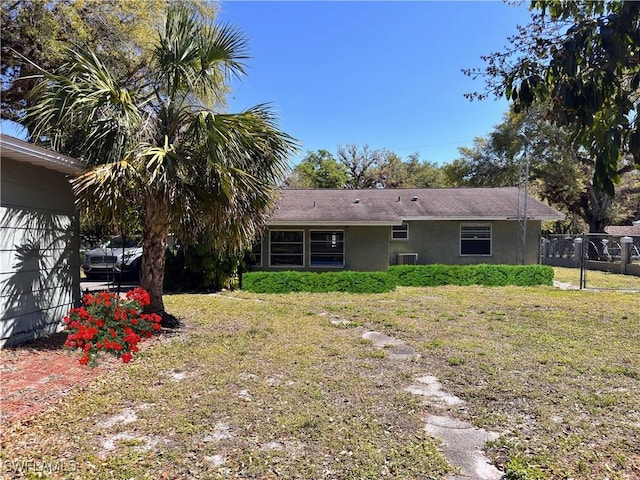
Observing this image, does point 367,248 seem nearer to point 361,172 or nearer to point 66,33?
point 66,33

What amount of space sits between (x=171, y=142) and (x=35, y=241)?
2.75m

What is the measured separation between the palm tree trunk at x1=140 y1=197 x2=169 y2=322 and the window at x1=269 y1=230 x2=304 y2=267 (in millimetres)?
7074

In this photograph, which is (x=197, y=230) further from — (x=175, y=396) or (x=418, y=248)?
(x=418, y=248)

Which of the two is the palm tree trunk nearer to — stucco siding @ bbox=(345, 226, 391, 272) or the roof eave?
the roof eave

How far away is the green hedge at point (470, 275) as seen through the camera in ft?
46.8

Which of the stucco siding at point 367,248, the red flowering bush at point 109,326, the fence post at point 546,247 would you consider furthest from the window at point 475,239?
the red flowering bush at point 109,326

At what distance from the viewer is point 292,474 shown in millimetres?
2932

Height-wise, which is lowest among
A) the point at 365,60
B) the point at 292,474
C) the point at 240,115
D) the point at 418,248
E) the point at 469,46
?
the point at 292,474

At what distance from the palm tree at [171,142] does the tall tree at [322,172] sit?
30824mm

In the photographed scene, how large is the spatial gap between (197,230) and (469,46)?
559 centimetres

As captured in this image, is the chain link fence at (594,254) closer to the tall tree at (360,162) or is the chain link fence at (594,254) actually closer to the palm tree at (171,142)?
the palm tree at (171,142)

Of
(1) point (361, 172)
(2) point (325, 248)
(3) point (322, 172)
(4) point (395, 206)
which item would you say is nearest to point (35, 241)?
(2) point (325, 248)

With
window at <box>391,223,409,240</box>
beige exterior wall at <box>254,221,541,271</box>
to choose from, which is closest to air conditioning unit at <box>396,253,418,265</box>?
beige exterior wall at <box>254,221,541,271</box>

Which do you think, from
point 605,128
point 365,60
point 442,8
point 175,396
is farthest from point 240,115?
point 365,60
